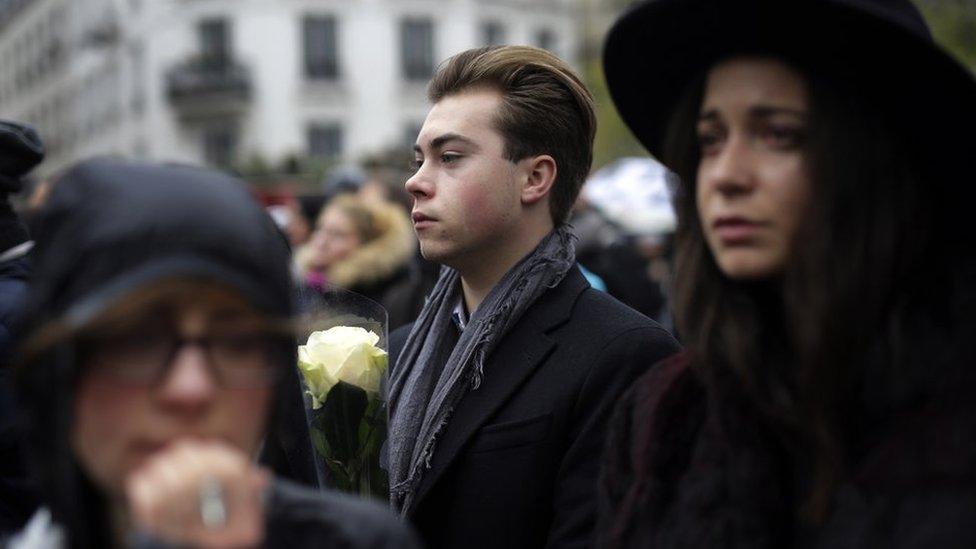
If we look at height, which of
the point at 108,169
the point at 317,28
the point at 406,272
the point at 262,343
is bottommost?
the point at 406,272

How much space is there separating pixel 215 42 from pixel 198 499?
3778cm

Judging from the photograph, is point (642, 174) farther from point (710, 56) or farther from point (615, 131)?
point (615, 131)

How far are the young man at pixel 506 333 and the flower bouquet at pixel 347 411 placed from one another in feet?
0.39

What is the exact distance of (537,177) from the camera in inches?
140

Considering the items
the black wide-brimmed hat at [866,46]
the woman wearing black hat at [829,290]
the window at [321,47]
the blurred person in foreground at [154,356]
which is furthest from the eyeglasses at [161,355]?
the window at [321,47]

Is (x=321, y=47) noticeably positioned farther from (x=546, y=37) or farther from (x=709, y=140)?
(x=709, y=140)

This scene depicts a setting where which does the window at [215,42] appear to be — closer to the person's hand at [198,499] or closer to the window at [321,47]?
the window at [321,47]

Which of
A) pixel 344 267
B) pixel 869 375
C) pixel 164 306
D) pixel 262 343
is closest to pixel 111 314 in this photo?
pixel 164 306

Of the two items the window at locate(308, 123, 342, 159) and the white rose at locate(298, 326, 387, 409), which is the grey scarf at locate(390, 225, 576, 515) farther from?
the window at locate(308, 123, 342, 159)

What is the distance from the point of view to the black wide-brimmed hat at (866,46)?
1.95 metres

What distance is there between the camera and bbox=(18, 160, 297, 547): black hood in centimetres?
Result: 163

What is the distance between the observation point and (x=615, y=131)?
31234mm

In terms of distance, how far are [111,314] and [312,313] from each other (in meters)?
1.70

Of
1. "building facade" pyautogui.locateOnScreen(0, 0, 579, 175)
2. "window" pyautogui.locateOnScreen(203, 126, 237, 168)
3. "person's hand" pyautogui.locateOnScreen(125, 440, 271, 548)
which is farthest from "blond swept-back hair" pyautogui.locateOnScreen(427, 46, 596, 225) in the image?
"window" pyautogui.locateOnScreen(203, 126, 237, 168)
